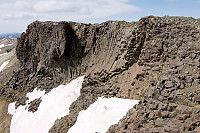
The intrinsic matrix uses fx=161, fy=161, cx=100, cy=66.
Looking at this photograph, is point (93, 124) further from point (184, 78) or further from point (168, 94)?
point (184, 78)

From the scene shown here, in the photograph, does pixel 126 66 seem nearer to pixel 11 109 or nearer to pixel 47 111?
pixel 47 111

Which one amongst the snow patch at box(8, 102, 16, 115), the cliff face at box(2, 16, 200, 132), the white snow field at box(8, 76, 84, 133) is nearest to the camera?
the cliff face at box(2, 16, 200, 132)

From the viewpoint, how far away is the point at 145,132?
916cm

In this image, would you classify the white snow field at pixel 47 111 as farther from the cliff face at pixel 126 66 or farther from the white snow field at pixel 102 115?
the white snow field at pixel 102 115

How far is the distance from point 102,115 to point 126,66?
6.01m

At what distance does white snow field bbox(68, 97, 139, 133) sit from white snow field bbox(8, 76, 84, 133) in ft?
14.1

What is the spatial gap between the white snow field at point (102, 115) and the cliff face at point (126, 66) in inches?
39.5

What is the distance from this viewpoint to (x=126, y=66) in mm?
17906

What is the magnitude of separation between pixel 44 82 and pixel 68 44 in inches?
345

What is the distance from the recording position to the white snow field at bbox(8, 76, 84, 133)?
20.8 metres

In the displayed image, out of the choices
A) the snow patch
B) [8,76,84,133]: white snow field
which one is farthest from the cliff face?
[8,76,84,133]: white snow field

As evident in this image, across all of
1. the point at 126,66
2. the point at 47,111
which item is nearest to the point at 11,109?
the point at 47,111

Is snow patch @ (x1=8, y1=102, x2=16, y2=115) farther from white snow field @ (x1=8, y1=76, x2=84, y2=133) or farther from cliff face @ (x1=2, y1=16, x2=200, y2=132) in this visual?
cliff face @ (x1=2, y1=16, x2=200, y2=132)

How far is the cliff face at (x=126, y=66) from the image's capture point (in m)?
9.63
